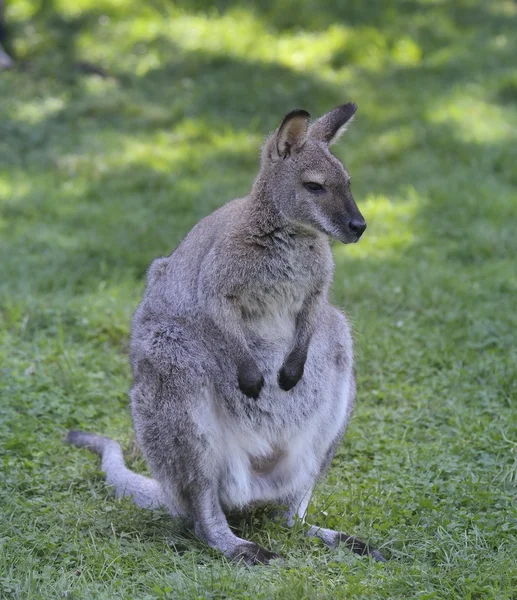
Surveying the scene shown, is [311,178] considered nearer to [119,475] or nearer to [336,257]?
[119,475]

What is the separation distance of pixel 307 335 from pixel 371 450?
110cm

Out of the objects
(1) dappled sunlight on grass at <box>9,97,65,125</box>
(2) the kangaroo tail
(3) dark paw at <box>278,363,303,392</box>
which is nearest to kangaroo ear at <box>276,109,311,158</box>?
(3) dark paw at <box>278,363,303,392</box>

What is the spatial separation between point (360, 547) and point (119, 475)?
1.24m

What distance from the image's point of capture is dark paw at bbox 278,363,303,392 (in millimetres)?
3896

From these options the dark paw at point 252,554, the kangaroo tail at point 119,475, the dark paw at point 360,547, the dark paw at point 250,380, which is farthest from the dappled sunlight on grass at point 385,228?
the dark paw at point 252,554

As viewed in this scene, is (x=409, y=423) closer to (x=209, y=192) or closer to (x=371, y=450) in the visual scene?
(x=371, y=450)

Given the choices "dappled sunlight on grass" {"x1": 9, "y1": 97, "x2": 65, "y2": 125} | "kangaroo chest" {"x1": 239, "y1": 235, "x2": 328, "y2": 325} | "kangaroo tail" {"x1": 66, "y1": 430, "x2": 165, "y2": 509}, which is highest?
"kangaroo chest" {"x1": 239, "y1": 235, "x2": 328, "y2": 325}

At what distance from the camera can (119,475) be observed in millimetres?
4383

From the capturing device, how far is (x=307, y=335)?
3.98 meters

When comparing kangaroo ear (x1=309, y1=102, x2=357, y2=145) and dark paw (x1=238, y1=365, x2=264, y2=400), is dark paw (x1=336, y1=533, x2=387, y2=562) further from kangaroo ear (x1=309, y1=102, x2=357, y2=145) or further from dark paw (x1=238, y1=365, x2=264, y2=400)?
kangaroo ear (x1=309, y1=102, x2=357, y2=145)

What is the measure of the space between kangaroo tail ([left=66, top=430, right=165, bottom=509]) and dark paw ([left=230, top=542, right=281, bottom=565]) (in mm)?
522

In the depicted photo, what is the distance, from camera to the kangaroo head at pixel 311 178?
3.83 meters

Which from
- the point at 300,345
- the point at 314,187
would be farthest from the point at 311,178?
the point at 300,345

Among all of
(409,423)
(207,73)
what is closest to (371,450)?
(409,423)
